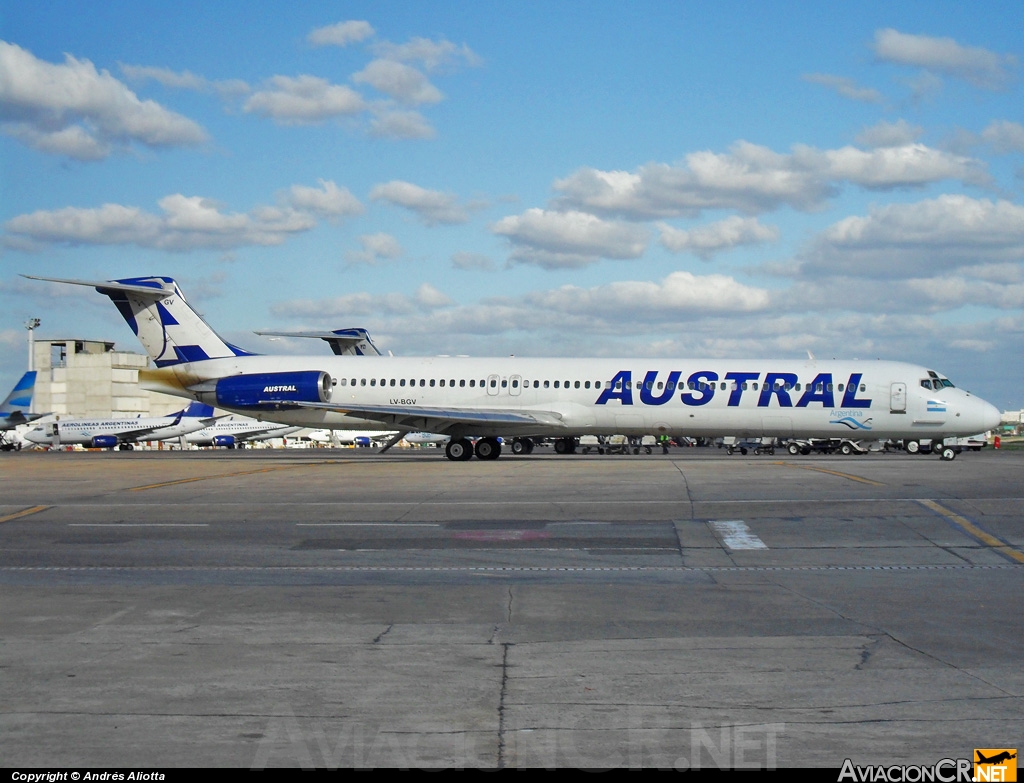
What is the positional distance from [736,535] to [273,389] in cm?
2678

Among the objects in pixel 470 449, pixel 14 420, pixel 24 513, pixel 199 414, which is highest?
pixel 470 449

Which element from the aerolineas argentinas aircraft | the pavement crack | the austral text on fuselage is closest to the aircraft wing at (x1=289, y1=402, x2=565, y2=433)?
the aerolineas argentinas aircraft

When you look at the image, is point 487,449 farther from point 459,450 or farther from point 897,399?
point 897,399

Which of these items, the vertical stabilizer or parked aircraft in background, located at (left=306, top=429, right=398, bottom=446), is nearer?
the vertical stabilizer

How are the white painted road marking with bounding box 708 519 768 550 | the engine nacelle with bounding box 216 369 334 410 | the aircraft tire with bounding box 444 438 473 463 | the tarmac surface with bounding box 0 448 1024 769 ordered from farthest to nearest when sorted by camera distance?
1. the engine nacelle with bounding box 216 369 334 410
2. the aircraft tire with bounding box 444 438 473 463
3. the white painted road marking with bounding box 708 519 768 550
4. the tarmac surface with bounding box 0 448 1024 769

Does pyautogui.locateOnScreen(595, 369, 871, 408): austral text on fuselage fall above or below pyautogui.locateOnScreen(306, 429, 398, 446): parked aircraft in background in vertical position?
above

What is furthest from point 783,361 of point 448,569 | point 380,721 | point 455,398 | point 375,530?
point 380,721

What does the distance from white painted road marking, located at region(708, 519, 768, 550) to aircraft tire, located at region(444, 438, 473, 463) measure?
71.4 ft

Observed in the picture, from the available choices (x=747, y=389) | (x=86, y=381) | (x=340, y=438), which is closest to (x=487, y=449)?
(x=747, y=389)

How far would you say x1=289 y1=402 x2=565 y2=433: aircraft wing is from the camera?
36.4 m

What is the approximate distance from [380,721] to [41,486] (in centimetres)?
2113

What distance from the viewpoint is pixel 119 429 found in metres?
84.1

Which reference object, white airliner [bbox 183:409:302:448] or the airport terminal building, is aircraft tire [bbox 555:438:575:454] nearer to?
white airliner [bbox 183:409:302:448]

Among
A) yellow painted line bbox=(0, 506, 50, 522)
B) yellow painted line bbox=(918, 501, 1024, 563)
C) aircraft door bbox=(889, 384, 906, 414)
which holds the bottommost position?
yellow painted line bbox=(0, 506, 50, 522)
